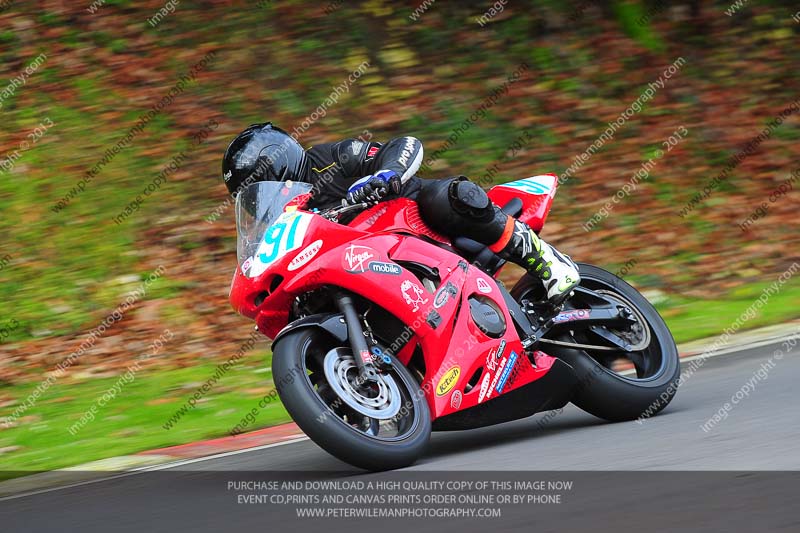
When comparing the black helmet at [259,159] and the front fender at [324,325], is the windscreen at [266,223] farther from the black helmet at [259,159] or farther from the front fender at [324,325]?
the front fender at [324,325]

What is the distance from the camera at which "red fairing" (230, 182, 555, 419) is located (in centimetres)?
519

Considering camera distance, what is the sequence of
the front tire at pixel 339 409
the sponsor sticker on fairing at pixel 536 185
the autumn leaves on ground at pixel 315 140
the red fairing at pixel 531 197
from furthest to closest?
the autumn leaves on ground at pixel 315 140 < the sponsor sticker on fairing at pixel 536 185 < the red fairing at pixel 531 197 < the front tire at pixel 339 409

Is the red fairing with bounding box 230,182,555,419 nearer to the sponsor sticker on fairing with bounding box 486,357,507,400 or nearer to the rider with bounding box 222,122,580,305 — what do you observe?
the sponsor sticker on fairing with bounding box 486,357,507,400

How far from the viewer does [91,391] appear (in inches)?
345

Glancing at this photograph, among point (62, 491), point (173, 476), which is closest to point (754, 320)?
point (173, 476)

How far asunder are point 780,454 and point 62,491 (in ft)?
11.7

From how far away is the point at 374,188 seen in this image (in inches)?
209

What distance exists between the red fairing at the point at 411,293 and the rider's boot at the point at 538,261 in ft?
0.89

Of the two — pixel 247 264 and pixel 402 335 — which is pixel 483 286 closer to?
pixel 402 335

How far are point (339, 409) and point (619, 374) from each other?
5.65 ft

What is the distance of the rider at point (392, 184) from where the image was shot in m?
5.46

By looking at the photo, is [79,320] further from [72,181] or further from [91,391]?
[72,181]

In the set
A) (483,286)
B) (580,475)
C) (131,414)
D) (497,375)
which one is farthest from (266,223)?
(131,414)

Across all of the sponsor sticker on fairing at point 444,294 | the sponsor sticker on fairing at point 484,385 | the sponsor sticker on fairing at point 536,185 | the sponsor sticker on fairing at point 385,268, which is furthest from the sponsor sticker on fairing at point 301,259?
the sponsor sticker on fairing at point 536,185
